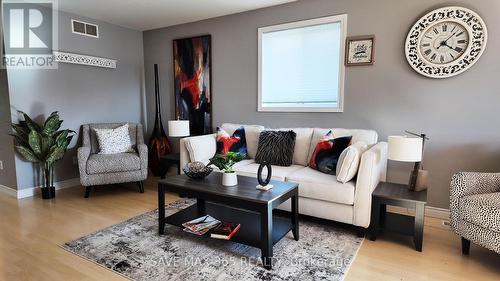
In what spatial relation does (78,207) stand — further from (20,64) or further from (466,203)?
(466,203)

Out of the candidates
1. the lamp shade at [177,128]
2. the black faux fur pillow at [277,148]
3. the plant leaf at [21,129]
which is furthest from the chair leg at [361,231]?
the plant leaf at [21,129]

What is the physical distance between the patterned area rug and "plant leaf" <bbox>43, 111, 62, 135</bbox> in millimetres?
1634

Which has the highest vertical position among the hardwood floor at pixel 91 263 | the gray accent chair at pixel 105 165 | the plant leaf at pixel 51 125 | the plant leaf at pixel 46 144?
the plant leaf at pixel 51 125

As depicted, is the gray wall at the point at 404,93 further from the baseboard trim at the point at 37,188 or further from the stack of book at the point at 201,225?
Result: the baseboard trim at the point at 37,188

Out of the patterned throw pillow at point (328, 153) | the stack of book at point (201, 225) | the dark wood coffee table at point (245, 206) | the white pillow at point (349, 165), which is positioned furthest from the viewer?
the patterned throw pillow at point (328, 153)

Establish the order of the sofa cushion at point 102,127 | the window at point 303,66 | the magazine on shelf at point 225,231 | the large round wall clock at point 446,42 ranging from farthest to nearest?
the sofa cushion at point 102,127, the window at point 303,66, the large round wall clock at point 446,42, the magazine on shelf at point 225,231

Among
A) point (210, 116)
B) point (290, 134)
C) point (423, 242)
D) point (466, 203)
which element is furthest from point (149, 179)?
point (466, 203)

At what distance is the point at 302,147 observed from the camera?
3.22 meters

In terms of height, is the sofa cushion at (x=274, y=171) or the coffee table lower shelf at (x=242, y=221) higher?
the sofa cushion at (x=274, y=171)

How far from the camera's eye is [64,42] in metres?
3.83

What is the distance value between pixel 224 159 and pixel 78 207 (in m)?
2.03

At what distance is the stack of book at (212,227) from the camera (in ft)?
6.84

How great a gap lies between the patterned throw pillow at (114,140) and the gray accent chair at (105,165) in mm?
116

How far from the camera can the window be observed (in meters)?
3.28
